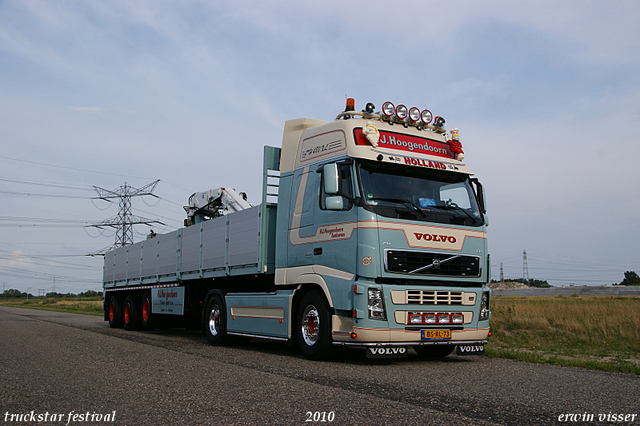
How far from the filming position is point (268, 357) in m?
9.06

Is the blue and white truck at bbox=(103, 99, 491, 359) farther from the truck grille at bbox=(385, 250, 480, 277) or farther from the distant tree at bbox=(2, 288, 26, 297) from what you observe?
the distant tree at bbox=(2, 288, 26, 297)

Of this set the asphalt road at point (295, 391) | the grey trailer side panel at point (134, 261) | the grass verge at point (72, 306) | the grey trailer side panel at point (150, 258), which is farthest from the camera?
the grass verge at point (72, 306)

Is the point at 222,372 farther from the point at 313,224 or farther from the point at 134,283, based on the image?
the point at 134,283

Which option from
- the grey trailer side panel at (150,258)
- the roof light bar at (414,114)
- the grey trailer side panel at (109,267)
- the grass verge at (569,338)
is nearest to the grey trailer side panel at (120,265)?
the grey trailer side panel at (109,267)

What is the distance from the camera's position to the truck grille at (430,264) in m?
7.81

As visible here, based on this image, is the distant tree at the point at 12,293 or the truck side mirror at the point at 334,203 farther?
the distant tree at the point at 12,293

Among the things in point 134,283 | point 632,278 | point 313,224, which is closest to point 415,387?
point 313,224

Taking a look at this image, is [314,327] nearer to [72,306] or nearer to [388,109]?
[388,109]

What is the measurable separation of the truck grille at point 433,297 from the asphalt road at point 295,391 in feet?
2.96

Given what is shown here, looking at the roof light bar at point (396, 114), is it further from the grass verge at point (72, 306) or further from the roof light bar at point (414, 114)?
the grass verge at point (72, 306)

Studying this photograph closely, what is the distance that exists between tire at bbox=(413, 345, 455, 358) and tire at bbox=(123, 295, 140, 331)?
34.2 feet

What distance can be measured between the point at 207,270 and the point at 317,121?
4.52 m

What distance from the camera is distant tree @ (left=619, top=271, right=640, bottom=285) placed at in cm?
9909

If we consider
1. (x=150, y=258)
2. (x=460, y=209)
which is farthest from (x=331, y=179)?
(x=150, y=258)
